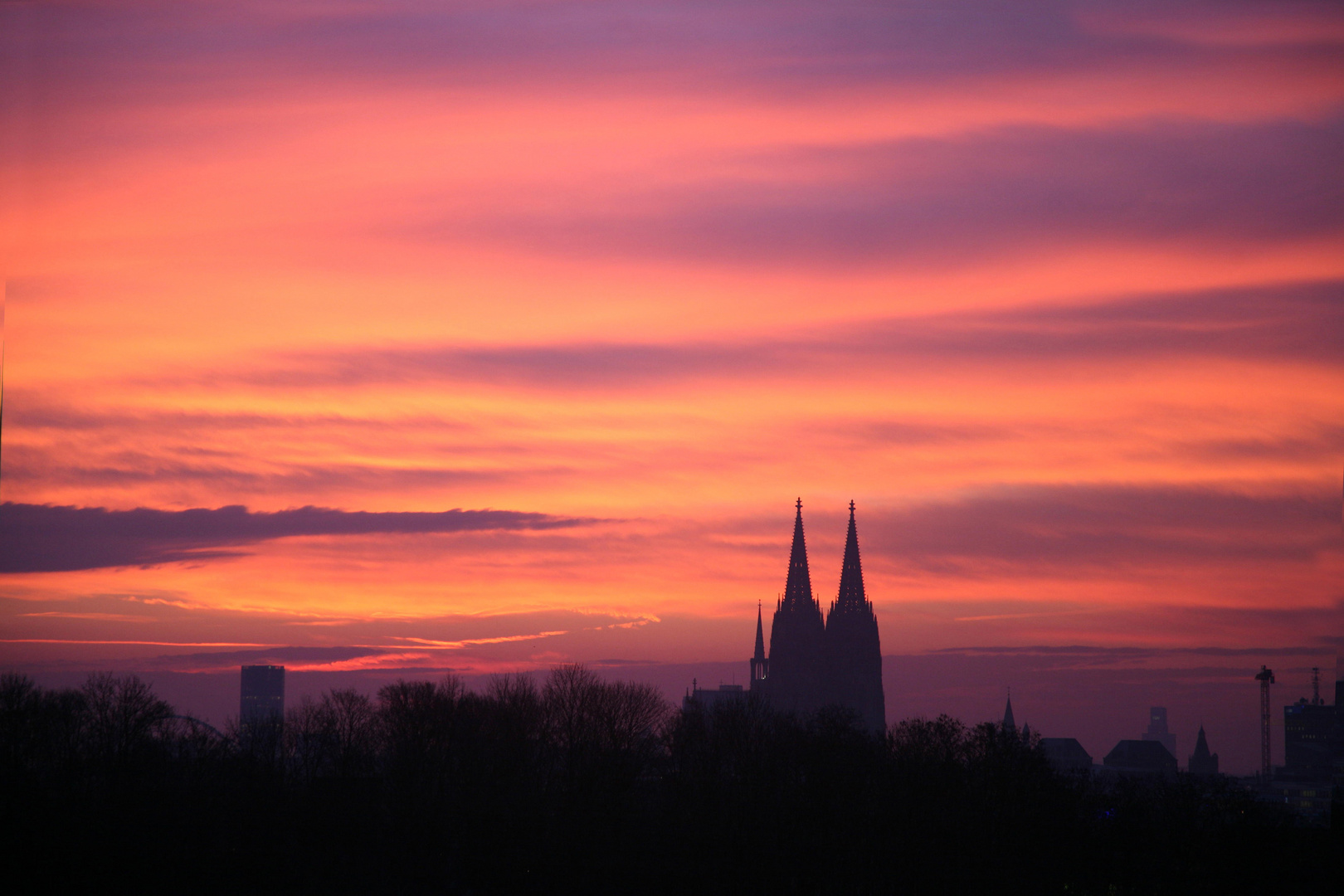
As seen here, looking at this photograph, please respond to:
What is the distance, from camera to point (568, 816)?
73500 mm

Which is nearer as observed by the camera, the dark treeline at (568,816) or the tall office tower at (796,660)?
the dark treeline at (568,816)

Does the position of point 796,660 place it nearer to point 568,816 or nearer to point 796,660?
point 796,660

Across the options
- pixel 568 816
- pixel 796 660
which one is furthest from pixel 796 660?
pixel 568 816

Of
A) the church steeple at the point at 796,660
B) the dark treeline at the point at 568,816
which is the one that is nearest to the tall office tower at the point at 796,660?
the church steeple at the point at 796,660

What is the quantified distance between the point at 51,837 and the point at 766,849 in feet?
103

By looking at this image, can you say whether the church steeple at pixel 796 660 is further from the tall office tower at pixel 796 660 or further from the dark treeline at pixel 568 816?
the dark treeline at pixel 568 816

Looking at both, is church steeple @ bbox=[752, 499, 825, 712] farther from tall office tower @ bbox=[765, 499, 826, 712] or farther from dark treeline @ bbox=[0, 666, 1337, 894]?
dark treeline @ bbox=[0, 666, 1337, 894]

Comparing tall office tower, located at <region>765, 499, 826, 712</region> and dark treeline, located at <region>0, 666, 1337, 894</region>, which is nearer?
dark treeline, located at <region>0, 666, 1337, 894</region>

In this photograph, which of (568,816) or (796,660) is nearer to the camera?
(568,816)

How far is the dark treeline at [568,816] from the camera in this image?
66.2m

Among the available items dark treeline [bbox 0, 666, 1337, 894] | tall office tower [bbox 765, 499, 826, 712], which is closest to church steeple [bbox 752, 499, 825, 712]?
tall office tower [bbox 765, 499, 826, 712]

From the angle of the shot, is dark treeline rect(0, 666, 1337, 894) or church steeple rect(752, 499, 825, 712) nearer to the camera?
dark treeline rect(0, 666, 1337, 894)

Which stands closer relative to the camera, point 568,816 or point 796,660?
point 568,816

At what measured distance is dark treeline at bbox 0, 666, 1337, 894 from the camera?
66.2 metres
